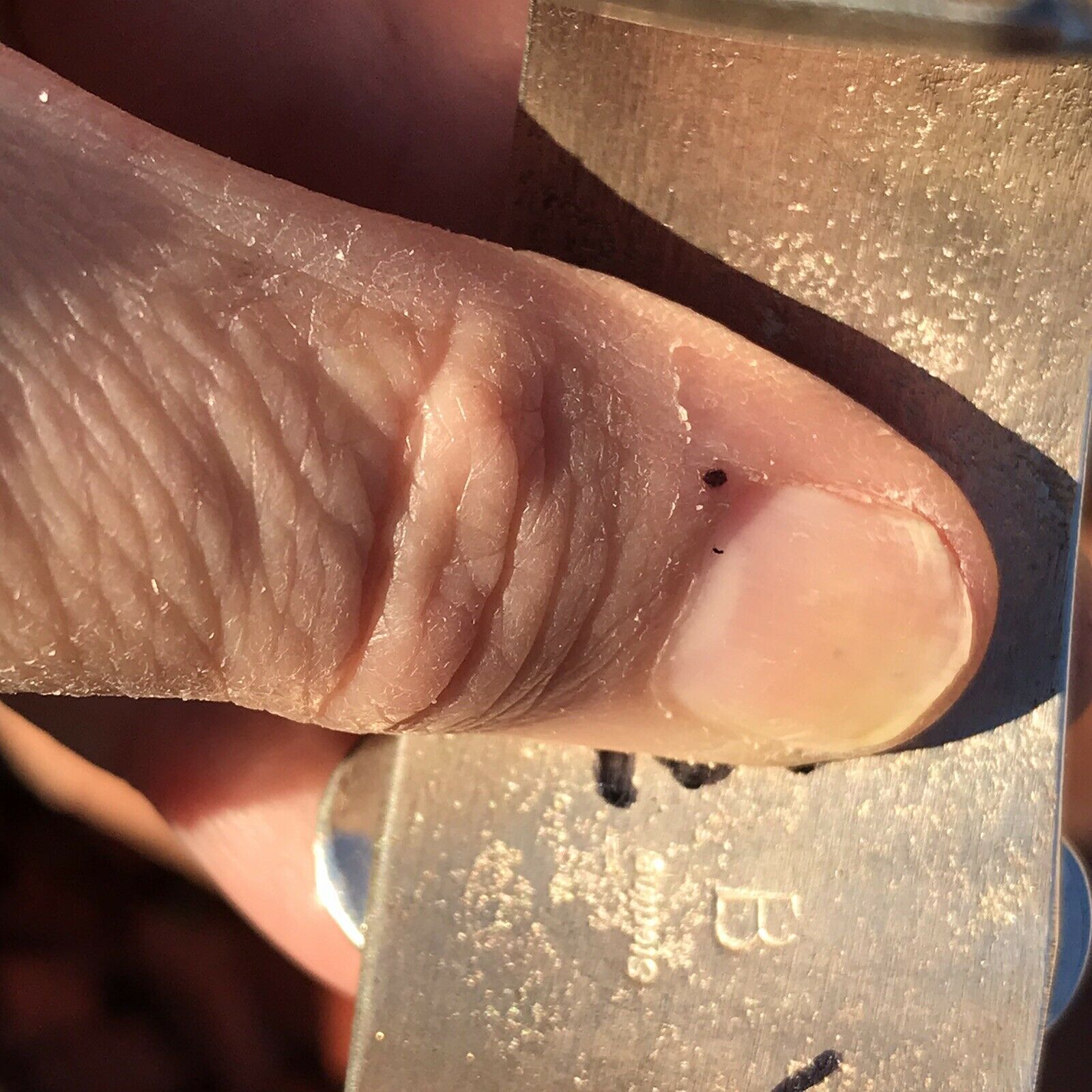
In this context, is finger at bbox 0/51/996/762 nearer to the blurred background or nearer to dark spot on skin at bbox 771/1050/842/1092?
dark spot on skin at bbox 771/1050/842/1092

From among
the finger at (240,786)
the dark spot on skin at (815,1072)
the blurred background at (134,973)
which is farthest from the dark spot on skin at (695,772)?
the blurred background at (134,973)

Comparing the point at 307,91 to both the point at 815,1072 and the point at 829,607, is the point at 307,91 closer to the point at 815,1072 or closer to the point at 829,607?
the point at 829,607

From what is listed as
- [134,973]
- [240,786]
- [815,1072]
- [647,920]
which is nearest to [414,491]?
[647,920]

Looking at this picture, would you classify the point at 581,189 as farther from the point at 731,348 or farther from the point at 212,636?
the point at 212,636

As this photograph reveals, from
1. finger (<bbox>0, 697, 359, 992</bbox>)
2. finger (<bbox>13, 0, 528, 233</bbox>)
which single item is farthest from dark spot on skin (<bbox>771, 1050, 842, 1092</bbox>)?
finger (<bbox>13, 0, 528, 233</bbox>)

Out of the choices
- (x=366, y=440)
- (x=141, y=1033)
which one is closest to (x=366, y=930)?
(x=366, y=440)

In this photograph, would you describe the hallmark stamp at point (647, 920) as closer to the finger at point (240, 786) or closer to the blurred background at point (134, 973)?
the finger at point (240, 786)

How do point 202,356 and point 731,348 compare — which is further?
point 731,348
